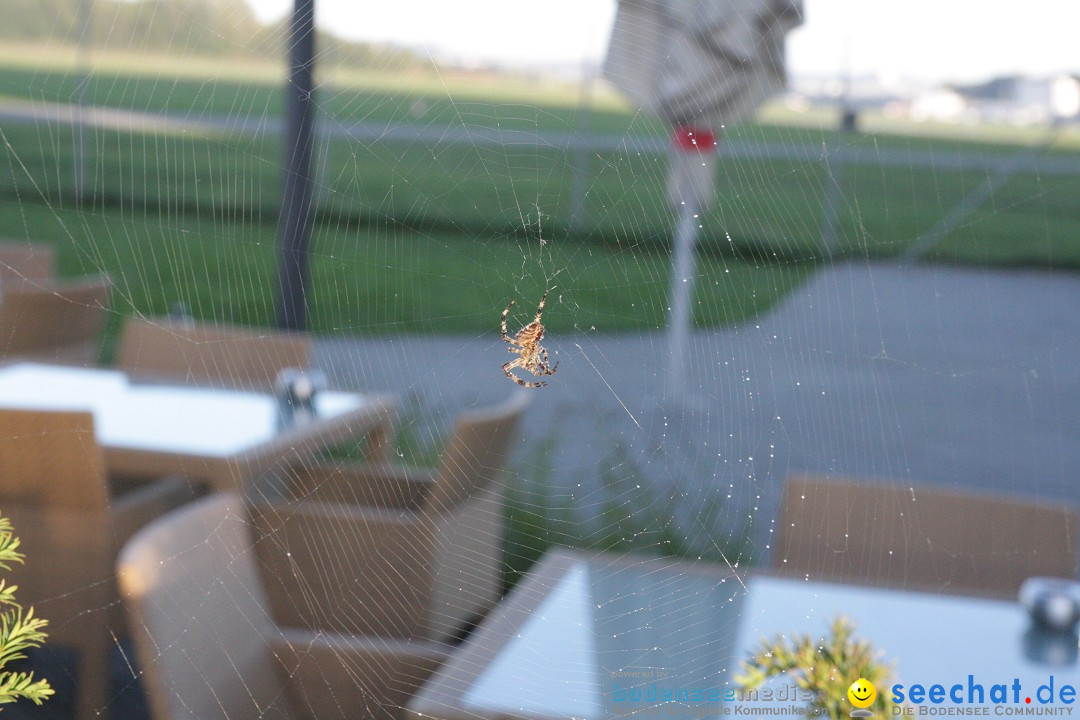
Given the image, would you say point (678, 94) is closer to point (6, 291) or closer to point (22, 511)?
point (22, 511)

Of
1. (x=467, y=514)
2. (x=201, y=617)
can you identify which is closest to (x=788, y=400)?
(x=467, y=514)

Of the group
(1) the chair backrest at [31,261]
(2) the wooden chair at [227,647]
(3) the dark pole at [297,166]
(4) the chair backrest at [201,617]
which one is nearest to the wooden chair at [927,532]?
(2) the wooden chair at [227,647]

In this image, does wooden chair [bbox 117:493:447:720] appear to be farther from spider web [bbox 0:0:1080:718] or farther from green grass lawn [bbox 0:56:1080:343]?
green grass lawn [bbox 0:56:1080:343]

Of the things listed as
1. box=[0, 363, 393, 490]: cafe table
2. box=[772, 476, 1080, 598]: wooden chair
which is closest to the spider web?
box=[772, 476, 1080, 598]: wooden chair

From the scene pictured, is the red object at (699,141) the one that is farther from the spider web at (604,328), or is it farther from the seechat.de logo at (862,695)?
the seechat.de logo at (862,695)

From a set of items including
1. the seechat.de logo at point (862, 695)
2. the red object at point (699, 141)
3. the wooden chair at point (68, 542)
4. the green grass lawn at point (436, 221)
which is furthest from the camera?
the green grass lawn at point (436, 221)

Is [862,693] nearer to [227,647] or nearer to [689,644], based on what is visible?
[689,644]
